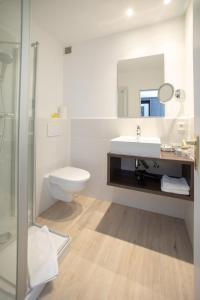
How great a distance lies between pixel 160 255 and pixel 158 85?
176cm

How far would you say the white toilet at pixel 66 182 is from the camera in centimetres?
170

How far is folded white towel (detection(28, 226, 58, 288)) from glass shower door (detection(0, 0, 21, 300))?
16 cm

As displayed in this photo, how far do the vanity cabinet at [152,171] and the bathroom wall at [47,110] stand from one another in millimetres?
810

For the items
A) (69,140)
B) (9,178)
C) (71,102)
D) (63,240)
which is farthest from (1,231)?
(71,102)

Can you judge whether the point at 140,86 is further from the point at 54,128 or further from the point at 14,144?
the point at 14,144

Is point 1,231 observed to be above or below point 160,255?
above

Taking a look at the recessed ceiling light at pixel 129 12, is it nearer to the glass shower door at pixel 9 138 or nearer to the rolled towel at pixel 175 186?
the glass shower door at pixel 9 138

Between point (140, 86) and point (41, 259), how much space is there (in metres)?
2.02

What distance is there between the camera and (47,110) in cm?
213

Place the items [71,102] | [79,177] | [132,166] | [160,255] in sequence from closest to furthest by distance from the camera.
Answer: [160,255]
[79,177]
[132,166]
[71,102]

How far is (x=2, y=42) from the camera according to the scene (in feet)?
3.65

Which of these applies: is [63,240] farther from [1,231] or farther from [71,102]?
[71,102]

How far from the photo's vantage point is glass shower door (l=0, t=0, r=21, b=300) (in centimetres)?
92

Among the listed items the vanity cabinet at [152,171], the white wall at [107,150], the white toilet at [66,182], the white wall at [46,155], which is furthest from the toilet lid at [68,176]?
the white wall at [107,150]
